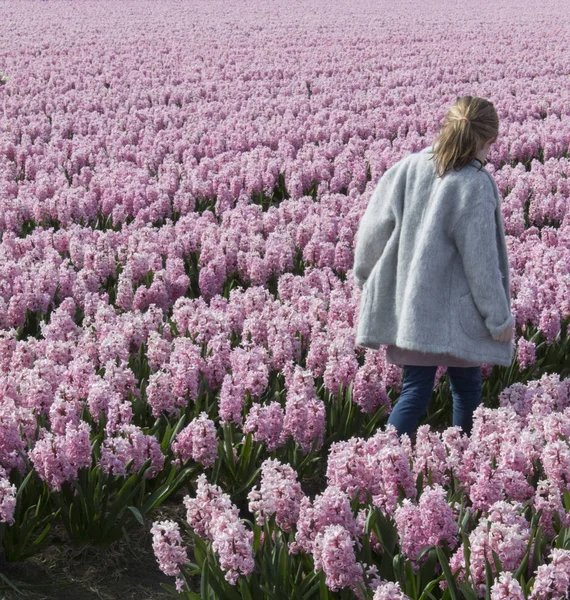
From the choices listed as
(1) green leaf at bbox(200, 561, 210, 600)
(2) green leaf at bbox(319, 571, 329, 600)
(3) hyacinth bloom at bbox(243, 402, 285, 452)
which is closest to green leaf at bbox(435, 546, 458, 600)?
(2) green leaf at bbox(319, 571, 329, 600)

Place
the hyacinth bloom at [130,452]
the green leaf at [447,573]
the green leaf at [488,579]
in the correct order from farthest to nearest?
the hyacinth bloom at [130,452], the green leaf at [447,573], the green leaf at [488,579]

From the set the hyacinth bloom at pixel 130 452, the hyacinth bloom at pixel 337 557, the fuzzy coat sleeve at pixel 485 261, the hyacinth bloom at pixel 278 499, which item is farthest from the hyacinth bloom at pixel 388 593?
the fuzzy coat sleeve at pixel 485 261

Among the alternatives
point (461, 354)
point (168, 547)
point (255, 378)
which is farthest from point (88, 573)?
point (461, 354)

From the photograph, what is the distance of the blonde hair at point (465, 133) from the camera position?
4309 mm

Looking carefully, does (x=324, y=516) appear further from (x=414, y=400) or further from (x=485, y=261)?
(x=485, y=261)

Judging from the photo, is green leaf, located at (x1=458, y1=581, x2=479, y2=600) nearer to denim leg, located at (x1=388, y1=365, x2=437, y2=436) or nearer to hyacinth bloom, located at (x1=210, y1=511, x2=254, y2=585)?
hyacinth bloom, located at (x1=210, y1=511, x2=254, y2=585)

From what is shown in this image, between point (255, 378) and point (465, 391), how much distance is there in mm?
1181

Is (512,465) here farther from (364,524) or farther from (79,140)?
(79,140)

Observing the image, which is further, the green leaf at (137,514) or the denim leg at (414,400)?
the denim leg at (414,400)

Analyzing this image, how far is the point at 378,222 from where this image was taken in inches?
184

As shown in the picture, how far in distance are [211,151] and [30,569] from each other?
28.9ft

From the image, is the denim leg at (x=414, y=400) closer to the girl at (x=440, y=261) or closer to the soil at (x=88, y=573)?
the girl at (x=440, y=261)

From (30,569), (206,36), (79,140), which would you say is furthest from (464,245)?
(206,36)

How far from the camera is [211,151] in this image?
12.3 metres
